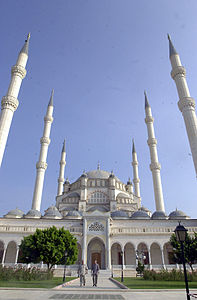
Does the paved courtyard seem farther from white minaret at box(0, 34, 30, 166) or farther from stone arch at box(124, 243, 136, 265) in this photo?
stone arch at box(124, 243, 136, 265)

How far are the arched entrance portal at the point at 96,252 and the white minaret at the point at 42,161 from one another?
9843 millimetres

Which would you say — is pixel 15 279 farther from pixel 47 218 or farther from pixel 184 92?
pixel 184 92

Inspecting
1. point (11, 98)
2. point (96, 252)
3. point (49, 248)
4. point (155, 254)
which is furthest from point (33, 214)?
point (155, 254)

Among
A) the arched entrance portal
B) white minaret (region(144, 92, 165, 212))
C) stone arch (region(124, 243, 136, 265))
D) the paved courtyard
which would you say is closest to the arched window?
white minaret (region(144, 92, 165, 212))

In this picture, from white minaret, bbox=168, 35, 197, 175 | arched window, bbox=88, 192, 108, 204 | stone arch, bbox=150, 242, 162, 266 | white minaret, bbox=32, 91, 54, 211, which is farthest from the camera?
arched window, bbox=88, 192, 108, 204

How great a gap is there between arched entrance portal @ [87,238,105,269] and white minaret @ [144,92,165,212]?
1059 cm

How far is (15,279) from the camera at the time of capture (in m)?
13.3

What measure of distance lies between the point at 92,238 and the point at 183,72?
1012 inches

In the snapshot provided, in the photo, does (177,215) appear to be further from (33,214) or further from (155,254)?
(33,214)

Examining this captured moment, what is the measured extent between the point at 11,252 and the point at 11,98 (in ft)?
64.0

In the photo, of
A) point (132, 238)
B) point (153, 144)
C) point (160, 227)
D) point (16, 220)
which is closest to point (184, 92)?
point (153, 144)

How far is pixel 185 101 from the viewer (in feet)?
96.7

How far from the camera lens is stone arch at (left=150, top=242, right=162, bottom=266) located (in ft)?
95.5

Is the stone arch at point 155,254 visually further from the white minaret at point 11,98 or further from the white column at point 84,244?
the white minaret at point 11,98
